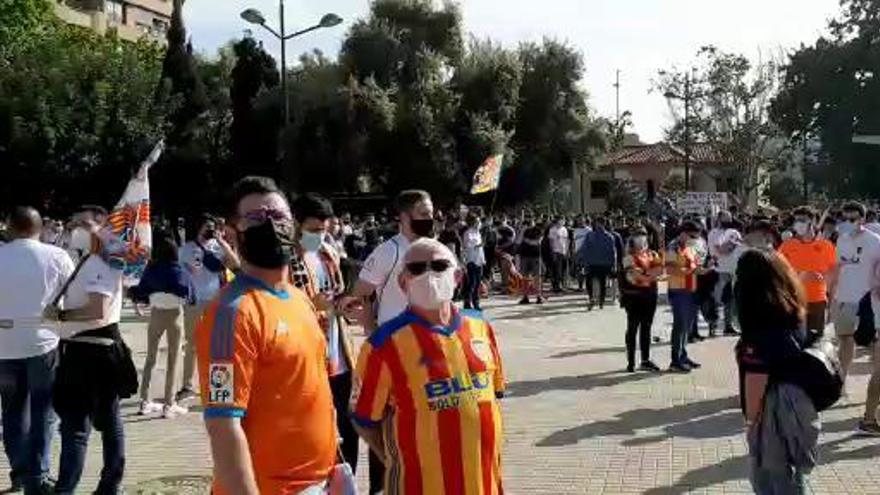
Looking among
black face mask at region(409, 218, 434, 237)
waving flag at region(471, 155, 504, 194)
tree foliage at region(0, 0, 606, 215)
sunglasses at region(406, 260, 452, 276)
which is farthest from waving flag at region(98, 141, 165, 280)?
tree foliage at region(0, 0, 606, 215)

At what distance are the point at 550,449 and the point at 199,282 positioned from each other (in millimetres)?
4034

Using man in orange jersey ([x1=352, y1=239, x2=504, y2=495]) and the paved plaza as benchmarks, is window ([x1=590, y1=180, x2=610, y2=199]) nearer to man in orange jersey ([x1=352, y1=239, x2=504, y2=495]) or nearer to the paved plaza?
the paved plaza

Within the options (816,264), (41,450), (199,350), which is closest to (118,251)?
(41,450)

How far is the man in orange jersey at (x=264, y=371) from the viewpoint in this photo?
10.2ft

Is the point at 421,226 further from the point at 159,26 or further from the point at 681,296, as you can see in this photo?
the point at 159,26

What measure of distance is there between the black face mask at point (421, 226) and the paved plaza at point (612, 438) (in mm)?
2002

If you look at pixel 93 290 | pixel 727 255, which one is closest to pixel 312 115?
pixel 727 255

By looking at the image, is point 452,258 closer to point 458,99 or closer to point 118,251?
point 118,251

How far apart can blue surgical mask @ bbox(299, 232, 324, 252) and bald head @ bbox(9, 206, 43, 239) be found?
6.09 feet

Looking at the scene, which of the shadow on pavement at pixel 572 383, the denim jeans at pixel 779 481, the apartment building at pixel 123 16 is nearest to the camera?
the denim jeans at pixel 779 481

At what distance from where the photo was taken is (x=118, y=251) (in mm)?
6633

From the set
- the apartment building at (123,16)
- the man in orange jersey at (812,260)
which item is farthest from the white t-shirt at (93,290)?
the apartment building at (123,16)

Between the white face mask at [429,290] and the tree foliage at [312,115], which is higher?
the tree foliage at [312,115]

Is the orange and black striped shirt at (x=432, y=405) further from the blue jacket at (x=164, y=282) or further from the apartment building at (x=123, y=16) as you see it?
the apartment building at (x=123, y=16)
